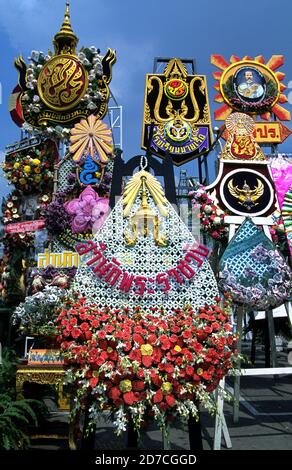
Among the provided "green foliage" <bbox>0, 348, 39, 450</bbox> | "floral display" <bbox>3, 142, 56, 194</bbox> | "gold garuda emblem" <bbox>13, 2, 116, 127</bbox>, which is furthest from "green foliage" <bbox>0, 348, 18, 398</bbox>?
"floral display" <bbox>3, 142, 56, 194</bbox>

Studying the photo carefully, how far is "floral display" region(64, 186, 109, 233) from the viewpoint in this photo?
31.0 feet

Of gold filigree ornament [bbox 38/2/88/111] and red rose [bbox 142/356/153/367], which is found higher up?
gold filigree ornament [bbox 38/2/88/111]

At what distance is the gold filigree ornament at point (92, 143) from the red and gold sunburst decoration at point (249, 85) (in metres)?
3.13

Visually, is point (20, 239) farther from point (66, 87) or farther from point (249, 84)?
point (249, 84)

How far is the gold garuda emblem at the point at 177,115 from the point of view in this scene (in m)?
12.0

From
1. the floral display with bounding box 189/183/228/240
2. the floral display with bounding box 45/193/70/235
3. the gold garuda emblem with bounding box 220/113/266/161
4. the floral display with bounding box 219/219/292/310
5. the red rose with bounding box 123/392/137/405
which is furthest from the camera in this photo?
the floral display with bounding box 45/193/70/235

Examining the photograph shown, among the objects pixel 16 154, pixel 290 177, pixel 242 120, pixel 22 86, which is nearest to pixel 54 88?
pixel 22 86

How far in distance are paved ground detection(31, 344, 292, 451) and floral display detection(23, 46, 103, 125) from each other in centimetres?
837

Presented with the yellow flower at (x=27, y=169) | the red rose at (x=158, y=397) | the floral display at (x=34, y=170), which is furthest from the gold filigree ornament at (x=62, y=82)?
the red rose at (x=158, y=397)

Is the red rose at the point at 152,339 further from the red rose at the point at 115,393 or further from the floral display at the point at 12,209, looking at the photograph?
the floral display at the point at 12,209

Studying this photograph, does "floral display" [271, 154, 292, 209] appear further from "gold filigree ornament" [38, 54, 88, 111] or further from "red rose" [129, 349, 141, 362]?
"gold filigree ornament" [38, 54, 88, 111]

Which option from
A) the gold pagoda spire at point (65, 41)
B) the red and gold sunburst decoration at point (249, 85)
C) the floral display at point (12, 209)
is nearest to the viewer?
the red and gold sunburst decoration at point (249, 85)
